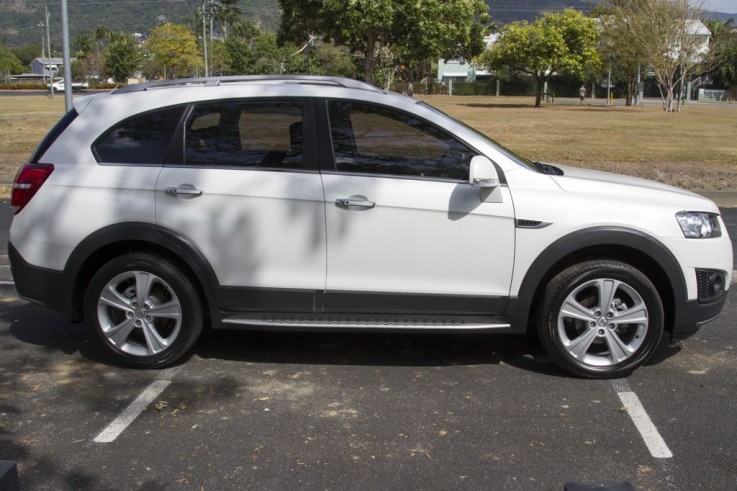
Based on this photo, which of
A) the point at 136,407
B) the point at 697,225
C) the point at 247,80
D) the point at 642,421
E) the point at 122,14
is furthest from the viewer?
the point at 122,14

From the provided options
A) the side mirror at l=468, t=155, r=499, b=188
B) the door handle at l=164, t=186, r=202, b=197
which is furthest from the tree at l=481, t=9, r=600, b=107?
the door handle at l=164, t=186, r=202, b=197

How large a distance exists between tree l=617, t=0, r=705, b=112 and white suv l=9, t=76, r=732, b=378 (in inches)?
1591

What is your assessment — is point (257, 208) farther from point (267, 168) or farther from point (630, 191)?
point (630, 191)

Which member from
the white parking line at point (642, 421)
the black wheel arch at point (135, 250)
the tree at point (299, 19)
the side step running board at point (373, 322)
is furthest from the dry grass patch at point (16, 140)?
the white parking line at point (642, 421)

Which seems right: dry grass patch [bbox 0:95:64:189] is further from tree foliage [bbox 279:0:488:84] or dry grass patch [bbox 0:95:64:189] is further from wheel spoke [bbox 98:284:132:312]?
tree foliage [bbox 279:0:488:84]

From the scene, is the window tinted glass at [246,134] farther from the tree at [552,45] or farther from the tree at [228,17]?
the tree at [228,17]

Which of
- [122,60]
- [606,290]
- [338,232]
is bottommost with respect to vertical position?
[606,290]

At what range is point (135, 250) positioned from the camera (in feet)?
15.7

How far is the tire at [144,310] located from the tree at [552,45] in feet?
144

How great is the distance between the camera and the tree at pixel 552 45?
4569cm

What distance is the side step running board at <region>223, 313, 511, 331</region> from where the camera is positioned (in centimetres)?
461

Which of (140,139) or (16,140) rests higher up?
(140,139)

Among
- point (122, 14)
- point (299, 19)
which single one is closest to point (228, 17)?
point (122, 14)

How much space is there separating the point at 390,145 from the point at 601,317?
166cm
